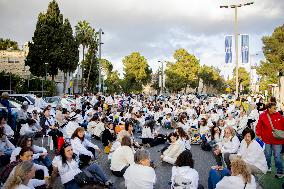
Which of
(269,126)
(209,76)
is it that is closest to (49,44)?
(269,126)

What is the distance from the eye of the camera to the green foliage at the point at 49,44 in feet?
156

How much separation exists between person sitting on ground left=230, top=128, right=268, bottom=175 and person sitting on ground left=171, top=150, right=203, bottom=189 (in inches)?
68.3

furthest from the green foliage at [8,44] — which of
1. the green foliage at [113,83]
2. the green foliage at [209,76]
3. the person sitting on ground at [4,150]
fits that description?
the person sitting on ground at [4,150]

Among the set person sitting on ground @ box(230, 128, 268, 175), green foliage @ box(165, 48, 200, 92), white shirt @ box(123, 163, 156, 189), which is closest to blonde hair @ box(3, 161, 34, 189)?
white shirt @ box(123, 163, 156, 189)

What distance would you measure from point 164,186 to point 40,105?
15699mm

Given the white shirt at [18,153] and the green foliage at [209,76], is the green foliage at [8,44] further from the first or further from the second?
the white shirt at [18,153]

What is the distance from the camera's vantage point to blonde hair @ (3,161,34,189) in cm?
457

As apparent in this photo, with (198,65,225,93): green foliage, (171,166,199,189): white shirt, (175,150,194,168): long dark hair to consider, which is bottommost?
(171,166,199,189): white shirt

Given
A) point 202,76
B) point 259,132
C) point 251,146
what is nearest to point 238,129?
point 259,132

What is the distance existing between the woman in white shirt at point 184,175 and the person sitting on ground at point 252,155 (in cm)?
174

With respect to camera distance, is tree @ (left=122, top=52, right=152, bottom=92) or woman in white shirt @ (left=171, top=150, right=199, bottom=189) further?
tree @ (left=122, top=52, right=152, bottom=92)

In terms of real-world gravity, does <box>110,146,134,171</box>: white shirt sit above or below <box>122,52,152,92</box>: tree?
below

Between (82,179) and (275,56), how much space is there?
45.5 m

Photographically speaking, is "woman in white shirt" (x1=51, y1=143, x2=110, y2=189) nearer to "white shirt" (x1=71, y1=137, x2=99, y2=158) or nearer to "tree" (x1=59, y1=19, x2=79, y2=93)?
"white shirt" (x1=71, y1=137, x2=99, y2=158)
